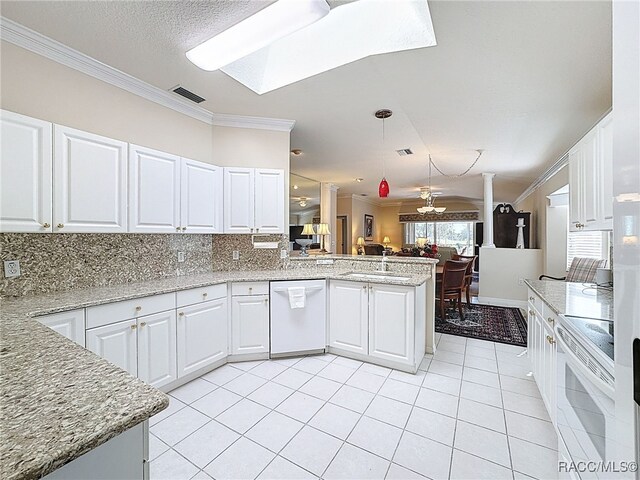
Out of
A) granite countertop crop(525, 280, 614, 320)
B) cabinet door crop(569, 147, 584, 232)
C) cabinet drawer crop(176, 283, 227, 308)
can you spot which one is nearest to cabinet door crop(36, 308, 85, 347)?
cabinet drawer crop(176, 283, 227, 308)

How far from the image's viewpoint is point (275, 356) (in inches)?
120

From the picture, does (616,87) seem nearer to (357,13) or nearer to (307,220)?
(357,13)

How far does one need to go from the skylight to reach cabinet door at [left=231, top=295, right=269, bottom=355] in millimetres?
2030

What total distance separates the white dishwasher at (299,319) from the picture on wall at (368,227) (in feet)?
24.1

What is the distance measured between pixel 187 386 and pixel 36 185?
6.17ft

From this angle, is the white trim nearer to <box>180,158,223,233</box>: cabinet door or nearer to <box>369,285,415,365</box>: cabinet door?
<box>180,158,223,233</box>: cabinet door

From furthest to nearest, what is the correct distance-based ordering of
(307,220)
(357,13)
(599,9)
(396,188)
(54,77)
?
(307,220) < (396,188) < (54,77) < (357,13) < (599,9)

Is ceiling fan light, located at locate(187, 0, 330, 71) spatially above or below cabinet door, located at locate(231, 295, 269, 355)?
above

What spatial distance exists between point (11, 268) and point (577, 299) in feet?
12.9

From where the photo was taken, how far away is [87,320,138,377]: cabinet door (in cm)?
189

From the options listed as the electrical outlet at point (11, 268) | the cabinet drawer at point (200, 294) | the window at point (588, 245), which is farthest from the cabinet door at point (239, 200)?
the window at point (588, 245)

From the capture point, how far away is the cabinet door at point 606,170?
6.34 feet

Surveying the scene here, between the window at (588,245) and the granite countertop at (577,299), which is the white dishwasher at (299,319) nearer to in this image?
the granite countertop at (577,299)

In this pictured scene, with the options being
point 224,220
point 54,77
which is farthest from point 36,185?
point 224,220
